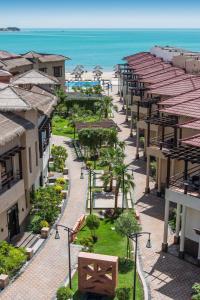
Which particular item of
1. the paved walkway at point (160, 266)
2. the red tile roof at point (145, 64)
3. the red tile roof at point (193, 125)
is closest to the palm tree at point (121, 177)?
the paved walkway at point (160, 266)

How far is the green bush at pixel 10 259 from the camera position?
76.9ft

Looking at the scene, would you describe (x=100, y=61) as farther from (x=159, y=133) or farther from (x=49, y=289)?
(x=49, y=289)

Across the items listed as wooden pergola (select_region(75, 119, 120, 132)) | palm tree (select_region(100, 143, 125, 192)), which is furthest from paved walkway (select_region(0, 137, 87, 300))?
wooden pergola (select_region(75, 119, 120, 132))

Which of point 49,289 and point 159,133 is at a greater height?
point 159,133

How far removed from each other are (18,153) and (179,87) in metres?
18.3

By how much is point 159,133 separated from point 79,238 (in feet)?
47.8

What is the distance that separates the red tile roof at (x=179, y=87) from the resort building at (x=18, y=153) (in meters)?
11.8

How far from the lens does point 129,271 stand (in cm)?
2423

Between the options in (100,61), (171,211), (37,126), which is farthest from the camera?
(100,61)

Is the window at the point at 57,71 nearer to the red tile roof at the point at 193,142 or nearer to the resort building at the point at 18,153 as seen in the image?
the resort building at the point at 18,153

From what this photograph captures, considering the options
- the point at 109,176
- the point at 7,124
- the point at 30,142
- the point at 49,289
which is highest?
the point at 7,124

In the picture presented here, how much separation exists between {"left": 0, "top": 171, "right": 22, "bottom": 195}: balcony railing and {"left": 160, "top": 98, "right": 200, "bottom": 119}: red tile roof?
39.9 ft

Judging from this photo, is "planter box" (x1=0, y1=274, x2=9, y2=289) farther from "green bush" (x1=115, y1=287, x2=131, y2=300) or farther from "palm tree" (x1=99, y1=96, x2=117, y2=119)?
"palm tree" (x1=99, y1=96, x2=117, y2=119)

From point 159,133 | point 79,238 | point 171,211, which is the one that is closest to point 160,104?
point 159,133
